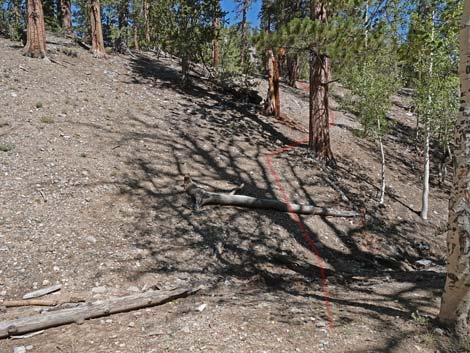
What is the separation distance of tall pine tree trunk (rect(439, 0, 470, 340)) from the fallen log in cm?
318

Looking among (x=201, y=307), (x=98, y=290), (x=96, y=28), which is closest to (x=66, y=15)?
(x=96, y=28)

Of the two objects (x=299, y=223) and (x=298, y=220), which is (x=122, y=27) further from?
(x=299, y=223)

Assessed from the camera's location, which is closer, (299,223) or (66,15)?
(299,223)

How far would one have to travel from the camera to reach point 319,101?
408 inches

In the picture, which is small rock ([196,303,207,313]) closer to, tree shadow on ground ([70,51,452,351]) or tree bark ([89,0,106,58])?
tree shadow on ground ([70,51,452,351])

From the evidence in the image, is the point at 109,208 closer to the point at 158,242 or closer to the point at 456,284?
the point at 158,242

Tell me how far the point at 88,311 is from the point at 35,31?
1155 cm

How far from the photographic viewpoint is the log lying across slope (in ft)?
23.6

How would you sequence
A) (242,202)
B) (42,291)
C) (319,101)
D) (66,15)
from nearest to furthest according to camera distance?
(42,291) → (242,202) → (319,101) → (66,15)

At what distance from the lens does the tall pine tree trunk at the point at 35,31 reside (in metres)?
11.8

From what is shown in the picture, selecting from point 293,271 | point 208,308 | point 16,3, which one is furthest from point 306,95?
point 16,3

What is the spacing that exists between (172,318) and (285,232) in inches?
143

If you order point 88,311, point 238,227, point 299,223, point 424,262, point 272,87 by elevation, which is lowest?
point 424,262

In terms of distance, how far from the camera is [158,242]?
5.95 meters
